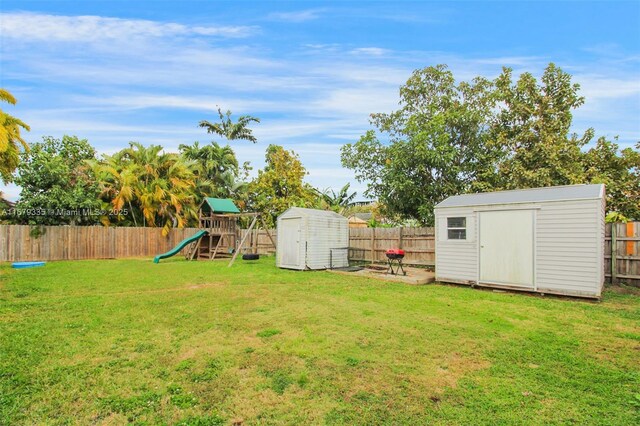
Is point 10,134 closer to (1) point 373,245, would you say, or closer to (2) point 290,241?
(2) point 290,241

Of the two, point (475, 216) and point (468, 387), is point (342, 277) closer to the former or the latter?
point (475, 216)

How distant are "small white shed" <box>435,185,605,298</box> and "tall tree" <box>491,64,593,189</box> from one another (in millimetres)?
4885

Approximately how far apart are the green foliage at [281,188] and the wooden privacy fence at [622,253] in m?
18.0

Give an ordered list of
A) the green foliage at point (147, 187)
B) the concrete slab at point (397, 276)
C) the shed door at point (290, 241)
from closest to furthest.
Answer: the concrete slab at point (397, 276) < the shed door at point (290, 241) < the green foliage at point (147, 187)

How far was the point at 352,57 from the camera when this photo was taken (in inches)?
467

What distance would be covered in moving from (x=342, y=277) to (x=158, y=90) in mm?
10035

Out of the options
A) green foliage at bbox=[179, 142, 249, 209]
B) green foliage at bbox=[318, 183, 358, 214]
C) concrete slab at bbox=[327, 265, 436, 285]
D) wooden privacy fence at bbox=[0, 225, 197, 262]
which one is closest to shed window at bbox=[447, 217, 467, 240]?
concrete slab at bbox=[327, 265, 436, 285]

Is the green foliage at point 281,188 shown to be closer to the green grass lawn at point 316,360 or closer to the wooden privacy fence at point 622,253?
the green grass lawn at point 316,360

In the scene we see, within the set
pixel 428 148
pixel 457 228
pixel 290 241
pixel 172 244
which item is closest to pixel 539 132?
pixel 428 148

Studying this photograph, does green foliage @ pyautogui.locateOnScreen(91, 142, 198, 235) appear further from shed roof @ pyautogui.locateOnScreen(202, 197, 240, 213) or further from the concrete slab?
the concrete slab

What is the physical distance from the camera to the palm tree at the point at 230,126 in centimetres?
3080

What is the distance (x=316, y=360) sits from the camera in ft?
14.0

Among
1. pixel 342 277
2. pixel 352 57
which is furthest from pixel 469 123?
pixel 342 277

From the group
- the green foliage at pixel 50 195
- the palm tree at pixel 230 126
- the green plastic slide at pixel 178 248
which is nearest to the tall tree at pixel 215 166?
the palm tree at pixel 230 126
